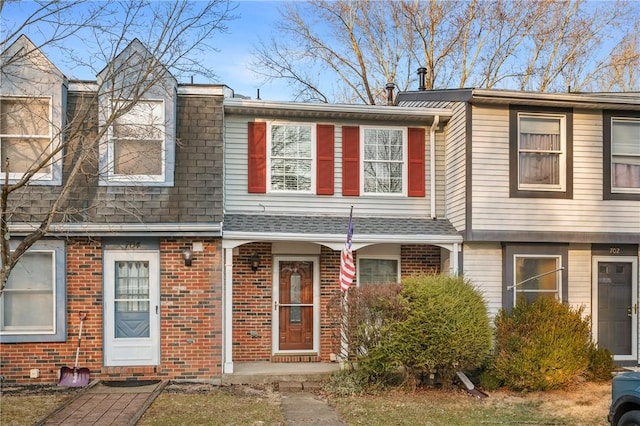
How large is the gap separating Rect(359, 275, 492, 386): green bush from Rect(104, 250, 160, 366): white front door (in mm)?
3738

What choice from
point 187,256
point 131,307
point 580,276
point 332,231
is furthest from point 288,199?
point 580,276

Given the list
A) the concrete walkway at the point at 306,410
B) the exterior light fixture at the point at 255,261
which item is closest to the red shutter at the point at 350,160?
the exterior light fixture at the point at 255,261

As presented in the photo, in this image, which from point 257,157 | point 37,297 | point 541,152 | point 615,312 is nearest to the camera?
point 37,297

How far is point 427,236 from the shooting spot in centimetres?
1029

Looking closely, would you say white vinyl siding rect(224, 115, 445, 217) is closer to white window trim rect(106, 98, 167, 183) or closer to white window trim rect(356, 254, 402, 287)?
white window trim rect(356, 254, 402, 287)

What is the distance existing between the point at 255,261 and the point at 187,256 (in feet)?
5.46

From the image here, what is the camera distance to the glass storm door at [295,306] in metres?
11.1

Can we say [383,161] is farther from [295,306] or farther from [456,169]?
[295,306]

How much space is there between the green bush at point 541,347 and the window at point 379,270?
259 cm

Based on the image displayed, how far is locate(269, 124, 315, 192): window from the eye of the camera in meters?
10.9

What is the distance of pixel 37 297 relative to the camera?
955 cm

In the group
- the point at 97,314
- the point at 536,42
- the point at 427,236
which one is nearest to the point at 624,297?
the point at 427,236

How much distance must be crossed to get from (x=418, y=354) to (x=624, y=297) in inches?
194

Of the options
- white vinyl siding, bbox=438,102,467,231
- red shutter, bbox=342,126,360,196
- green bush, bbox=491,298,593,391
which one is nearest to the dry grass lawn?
green bush, bbox=491,298,593,391
